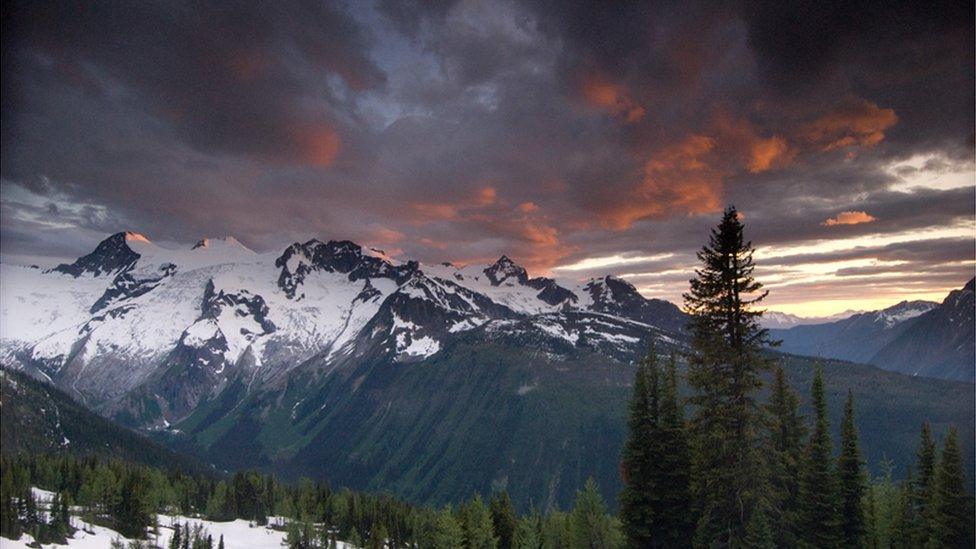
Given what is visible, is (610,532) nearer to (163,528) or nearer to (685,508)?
(685,508)

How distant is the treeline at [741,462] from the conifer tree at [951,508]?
0.09 m

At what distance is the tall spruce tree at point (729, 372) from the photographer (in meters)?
32.3

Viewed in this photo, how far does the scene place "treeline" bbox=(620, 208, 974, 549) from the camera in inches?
1283

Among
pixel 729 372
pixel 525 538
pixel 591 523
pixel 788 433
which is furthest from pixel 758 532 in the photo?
pixel 525 538

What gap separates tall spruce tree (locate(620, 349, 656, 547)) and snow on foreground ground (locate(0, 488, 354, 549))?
236 feet

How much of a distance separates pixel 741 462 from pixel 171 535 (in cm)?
12464

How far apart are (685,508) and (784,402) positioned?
14.2 metres

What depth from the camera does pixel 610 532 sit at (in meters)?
65.9

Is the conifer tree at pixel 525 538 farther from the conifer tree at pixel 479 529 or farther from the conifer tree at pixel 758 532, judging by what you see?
the conifer tree at pixel 758 532

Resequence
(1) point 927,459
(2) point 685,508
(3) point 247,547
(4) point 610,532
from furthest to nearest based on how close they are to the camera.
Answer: (3) point 247,547 < (4) point 610,532 < (1) point 927,459 < (2) point 685,508

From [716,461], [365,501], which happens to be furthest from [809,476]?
[365,501]

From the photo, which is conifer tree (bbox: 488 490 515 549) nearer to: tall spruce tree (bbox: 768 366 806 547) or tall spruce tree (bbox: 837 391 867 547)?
tall spruce tree (bbox: 768 366 806 547)

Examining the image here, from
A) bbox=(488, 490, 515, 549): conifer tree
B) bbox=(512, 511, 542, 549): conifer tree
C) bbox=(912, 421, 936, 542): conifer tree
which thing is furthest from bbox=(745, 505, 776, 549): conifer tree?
bbox=(488, 490, 515, 549): conifer tree

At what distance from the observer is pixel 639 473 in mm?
42406
